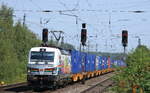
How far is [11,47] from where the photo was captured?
41.6 metres

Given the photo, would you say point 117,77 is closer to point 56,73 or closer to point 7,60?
point 56,73

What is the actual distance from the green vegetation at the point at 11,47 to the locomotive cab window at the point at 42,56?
11.9 metres

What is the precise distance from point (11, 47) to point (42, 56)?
53.1 ft

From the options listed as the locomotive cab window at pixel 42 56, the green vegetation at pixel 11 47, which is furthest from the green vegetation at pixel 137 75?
the green vegetation at pixel 11 47

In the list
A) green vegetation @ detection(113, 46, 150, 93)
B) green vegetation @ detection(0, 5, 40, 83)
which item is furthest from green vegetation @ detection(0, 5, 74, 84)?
green vegetation @ detection(113, 46, 150, 93)

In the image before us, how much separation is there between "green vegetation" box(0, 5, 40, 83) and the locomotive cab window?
469 inches

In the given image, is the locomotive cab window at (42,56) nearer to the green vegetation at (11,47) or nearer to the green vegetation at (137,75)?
the green vegetation at (137,75)

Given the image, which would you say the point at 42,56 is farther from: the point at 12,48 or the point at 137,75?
the point at 12,48

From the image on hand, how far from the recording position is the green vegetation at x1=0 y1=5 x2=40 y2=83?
38.5 meters

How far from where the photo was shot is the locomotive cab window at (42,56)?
26.0 meters

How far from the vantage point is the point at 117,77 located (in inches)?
608

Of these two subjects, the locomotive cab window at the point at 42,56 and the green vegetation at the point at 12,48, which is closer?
the locomotive cab window at the point at 42,56

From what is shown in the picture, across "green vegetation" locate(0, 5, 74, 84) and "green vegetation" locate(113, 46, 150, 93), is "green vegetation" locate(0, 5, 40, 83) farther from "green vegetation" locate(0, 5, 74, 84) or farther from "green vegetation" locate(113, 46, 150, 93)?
"green vegetation" locate(113, 46, 150, 93)

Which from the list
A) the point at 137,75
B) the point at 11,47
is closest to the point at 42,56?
the point at 137,75
